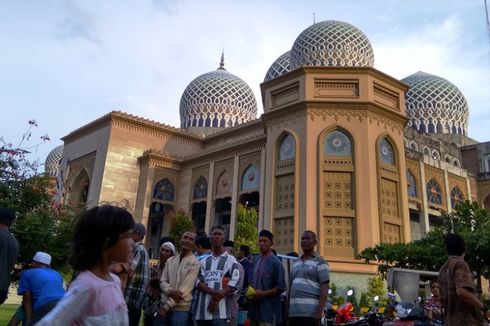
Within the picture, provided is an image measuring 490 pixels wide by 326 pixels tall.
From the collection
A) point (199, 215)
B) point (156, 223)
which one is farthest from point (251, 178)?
point (156, 223)

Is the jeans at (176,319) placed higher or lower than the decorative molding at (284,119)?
lower

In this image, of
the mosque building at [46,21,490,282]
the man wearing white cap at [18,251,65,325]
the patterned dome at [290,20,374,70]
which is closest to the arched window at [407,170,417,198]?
the mosque building at [46,21,490,282]

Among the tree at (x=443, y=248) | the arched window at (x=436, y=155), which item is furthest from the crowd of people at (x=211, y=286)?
the arched window at (x=436, y=155)

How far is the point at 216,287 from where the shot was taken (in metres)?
3.99

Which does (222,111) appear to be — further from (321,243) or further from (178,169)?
(321,243)

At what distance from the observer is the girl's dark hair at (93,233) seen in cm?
165

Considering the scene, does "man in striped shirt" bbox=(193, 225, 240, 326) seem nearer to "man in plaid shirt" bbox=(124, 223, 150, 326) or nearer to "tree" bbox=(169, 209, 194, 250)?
"man in plaid shirt" bbox=(124, 223, 150, 326)

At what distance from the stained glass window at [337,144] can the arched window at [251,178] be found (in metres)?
4.77

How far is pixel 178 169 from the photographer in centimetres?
2481

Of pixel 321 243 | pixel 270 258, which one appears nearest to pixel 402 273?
pixel 321 243

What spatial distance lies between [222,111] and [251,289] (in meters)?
26.2

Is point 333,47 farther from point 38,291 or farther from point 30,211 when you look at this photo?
point 38,291

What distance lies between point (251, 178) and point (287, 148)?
13.1ft

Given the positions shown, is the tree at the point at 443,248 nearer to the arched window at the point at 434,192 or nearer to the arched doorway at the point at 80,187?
the arched window at the point at 434,192
